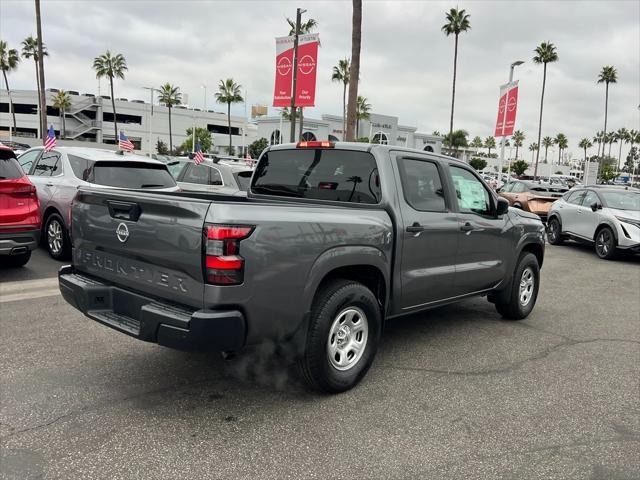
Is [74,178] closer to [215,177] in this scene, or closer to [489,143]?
[215,177]

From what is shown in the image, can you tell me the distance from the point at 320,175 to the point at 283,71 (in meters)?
13.5

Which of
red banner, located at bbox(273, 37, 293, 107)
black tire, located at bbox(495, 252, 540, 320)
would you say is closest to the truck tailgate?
black tire, located at bbox(495, 252, 540, 320)

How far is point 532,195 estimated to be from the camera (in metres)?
17.2

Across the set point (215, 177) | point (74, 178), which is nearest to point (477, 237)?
point (74, 178)

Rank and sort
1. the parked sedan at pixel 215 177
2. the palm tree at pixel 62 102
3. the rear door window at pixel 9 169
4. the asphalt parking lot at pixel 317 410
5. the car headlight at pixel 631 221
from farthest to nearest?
the palm tree at pixel 62 102 < the car headlight at pixel 631 221 < the parked sedan at pixel 215 177 < the rear door window at pixel 9 169 < the asphalt parking lot at pixel 317 410

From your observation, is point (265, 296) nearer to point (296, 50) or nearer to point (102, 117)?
point (296, 50)

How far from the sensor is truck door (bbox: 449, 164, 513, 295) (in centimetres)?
493

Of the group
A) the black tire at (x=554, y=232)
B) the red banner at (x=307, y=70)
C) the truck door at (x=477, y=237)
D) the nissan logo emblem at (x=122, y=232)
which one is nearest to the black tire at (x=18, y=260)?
the nissan logo emblem at (x=122, y=232)

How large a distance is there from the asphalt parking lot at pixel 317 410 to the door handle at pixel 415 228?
1174 millimetres

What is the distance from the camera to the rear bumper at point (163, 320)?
296 cm

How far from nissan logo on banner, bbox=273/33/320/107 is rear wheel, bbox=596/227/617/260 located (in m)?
8.92

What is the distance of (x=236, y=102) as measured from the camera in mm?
74625

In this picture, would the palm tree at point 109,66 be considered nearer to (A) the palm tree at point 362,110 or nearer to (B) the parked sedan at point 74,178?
(A) the palm tree at point 362,110

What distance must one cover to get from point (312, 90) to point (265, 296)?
14.2m
